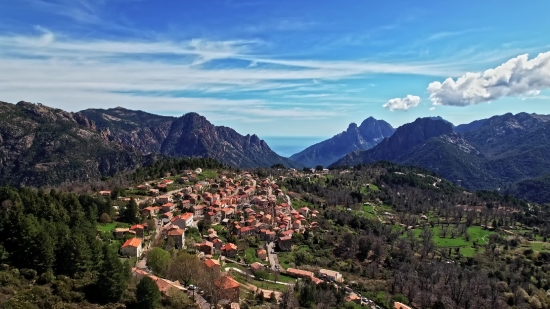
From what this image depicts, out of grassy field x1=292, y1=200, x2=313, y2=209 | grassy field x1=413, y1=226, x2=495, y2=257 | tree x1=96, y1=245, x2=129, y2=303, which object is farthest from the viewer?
grassy field x1=292, y1=200, x2=313, y2=209

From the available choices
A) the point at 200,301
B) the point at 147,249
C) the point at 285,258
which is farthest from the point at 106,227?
the point at 285,258

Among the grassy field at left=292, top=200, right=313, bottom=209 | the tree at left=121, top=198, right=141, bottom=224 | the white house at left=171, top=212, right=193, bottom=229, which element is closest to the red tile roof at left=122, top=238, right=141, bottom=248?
the tree at left=121, top=198, right=141, bottom=224

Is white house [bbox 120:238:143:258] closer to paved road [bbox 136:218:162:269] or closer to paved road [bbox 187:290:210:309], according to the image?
paved road [bbox 136:218:162:269]

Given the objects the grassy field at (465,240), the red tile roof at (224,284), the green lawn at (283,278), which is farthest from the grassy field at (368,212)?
the red tile roof at (224,284)

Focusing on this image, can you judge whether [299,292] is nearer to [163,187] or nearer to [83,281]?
[83,281]

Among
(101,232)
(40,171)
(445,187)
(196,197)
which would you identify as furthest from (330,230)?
(40,171)
